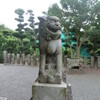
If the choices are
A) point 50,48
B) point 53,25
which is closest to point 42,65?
point 50,48

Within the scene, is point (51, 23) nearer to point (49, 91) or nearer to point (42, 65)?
point (42, 65)

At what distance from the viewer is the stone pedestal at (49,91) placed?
1995 millimetres

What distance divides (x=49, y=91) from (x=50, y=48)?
1.97ft

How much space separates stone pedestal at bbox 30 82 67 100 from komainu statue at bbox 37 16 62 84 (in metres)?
0.08

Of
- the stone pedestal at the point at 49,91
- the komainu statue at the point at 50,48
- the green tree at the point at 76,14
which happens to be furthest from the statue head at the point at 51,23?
the green tree at the point at 76,14

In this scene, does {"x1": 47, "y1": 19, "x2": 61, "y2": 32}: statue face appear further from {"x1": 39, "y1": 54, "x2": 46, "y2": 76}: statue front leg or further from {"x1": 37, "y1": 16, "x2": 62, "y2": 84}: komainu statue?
{"x1": 39, "y1": 54, "x2": 46, "y2": 76}: statue front leg

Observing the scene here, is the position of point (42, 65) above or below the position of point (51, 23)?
below

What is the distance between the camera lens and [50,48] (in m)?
2.06

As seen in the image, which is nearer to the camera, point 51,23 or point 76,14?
point 51,23

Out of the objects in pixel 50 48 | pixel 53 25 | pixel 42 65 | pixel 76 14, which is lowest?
pixel 42 65

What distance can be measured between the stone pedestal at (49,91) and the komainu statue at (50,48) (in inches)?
3.0

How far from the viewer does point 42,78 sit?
82.0 inches

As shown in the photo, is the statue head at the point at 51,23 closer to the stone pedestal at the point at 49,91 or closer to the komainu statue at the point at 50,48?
the komainu statue at the point at 50,48

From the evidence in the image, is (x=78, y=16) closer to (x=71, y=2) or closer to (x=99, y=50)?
(x=71, y=2)
